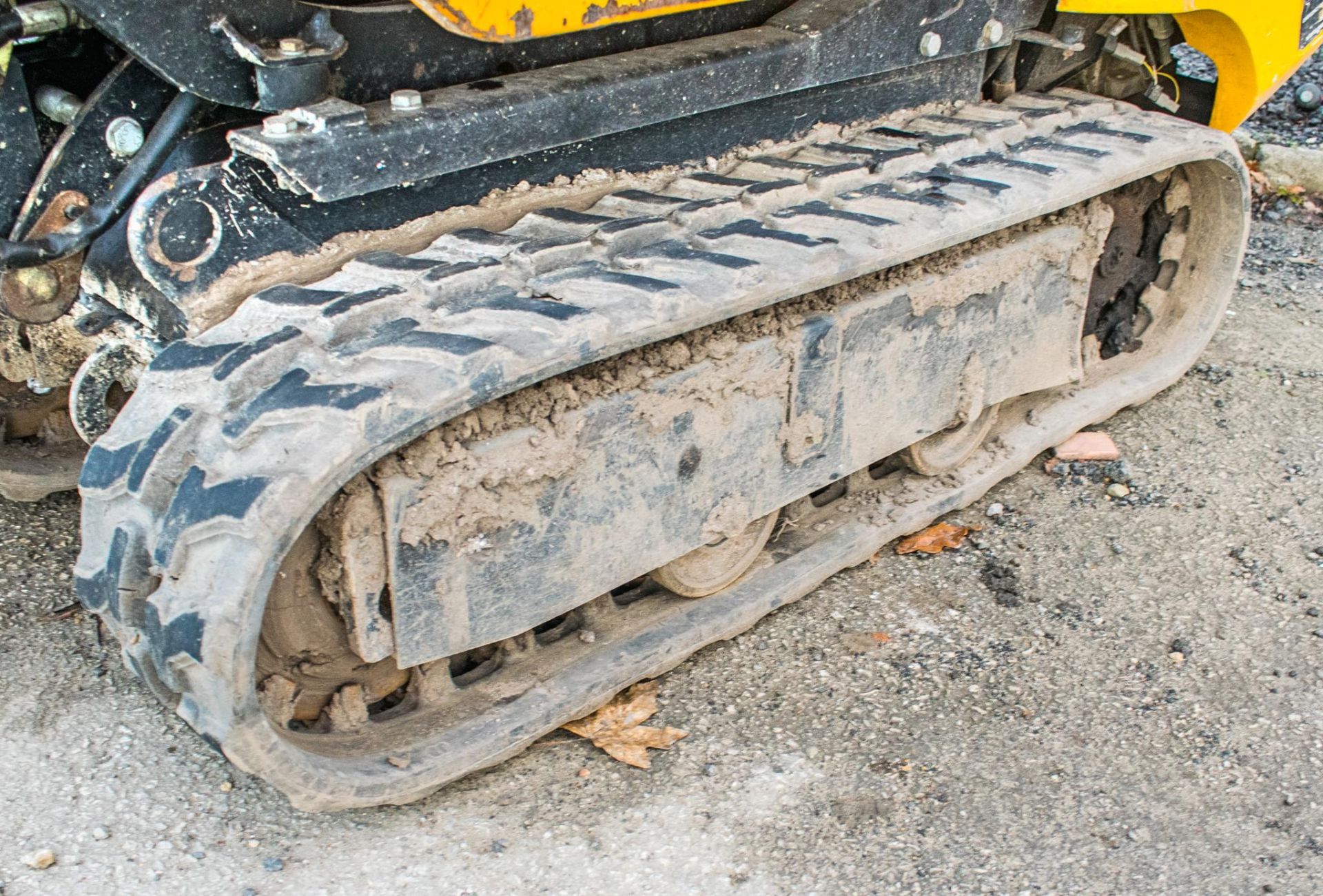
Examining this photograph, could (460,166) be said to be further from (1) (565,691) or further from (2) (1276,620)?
(2) (1276,620)

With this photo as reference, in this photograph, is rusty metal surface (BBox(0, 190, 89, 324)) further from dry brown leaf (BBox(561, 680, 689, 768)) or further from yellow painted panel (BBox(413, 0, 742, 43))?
dry brown leaf (BBox(561, 680, 689, 768))

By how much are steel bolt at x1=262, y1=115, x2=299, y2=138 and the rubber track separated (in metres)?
0.25

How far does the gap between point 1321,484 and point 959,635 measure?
1.26 meters

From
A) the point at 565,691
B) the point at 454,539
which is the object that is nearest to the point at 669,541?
the point at 565,691

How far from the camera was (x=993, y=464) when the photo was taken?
3.47 m

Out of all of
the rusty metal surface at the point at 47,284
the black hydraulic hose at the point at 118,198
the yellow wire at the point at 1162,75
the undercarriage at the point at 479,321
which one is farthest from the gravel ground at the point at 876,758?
the yellow wire at the point at 1162,75

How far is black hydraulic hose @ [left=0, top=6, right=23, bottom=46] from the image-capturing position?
213 cm

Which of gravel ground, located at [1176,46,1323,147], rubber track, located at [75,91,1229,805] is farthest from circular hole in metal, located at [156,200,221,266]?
gravel ground, located at [1176,46,1323,147]

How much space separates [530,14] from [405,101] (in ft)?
0.83

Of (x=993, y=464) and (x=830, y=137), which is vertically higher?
(x=830, y=137)

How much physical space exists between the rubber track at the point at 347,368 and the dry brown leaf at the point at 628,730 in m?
0.44

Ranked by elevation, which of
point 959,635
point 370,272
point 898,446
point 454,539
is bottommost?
point 959,635

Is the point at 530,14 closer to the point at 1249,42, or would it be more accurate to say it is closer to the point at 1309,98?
the point at 1249,42

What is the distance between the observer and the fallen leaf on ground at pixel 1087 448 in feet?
12.1
